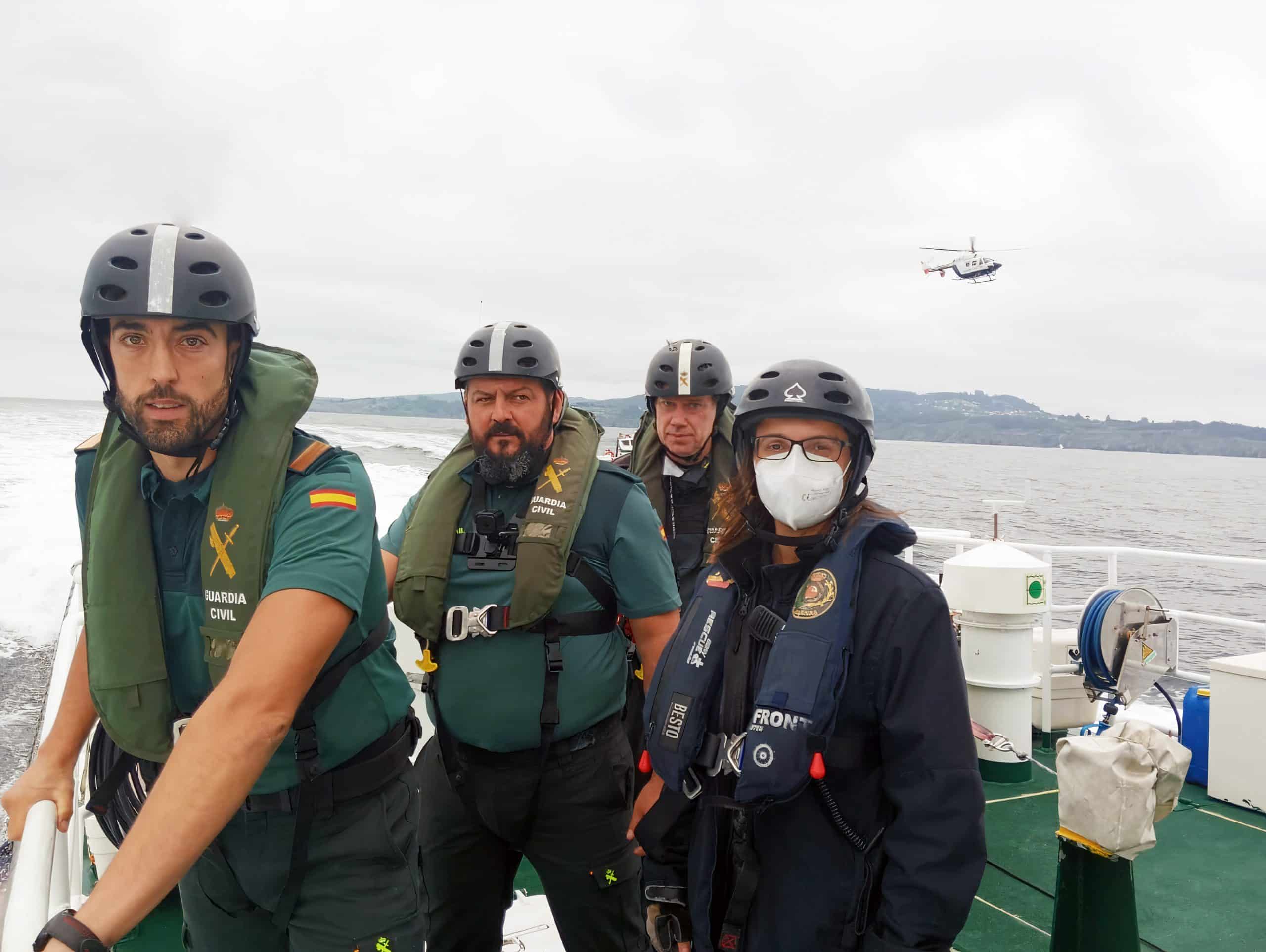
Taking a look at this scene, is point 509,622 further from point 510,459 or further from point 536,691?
point 510,459

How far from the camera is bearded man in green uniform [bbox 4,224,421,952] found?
5.68 feet

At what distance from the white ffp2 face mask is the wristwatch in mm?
1515

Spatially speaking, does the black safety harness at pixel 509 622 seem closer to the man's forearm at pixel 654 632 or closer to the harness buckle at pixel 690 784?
the man's forearm at pixel 654 632

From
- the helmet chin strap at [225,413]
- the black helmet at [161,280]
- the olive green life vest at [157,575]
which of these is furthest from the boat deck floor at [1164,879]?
the black helmet at [161,280]

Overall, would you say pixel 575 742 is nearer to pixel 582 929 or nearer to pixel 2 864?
pixel 582 929

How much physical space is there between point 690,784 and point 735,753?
179mm

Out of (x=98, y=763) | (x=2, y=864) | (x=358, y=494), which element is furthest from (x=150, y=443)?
(x=2, y=864)

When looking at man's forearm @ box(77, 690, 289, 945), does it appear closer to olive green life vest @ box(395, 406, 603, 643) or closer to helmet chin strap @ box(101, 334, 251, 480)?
helmet chin strap @ box(101, 334, 251, 480)

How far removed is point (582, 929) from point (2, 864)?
998 cm

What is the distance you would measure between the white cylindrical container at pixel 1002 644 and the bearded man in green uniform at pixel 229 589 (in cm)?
438

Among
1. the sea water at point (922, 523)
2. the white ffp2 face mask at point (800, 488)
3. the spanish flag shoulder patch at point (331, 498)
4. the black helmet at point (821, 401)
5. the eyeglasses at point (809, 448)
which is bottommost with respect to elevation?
the sea water at point (922, 523)

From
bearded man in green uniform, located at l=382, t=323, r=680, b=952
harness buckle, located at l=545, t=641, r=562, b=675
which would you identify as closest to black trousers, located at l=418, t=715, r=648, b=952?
bearded man in green uniform, located at l=382, t=323, r=680, b=952

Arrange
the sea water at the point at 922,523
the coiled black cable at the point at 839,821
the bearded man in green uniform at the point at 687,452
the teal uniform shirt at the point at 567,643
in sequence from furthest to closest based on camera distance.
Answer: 1. the sea water at the point at 922,523
2. the bearded man in green uniform at the point at 687,452
3. the teal uniform shirt at the point at 567,643
4. the coiled black cable at the point at 839,821

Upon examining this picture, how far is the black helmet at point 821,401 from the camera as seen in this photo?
208cm
